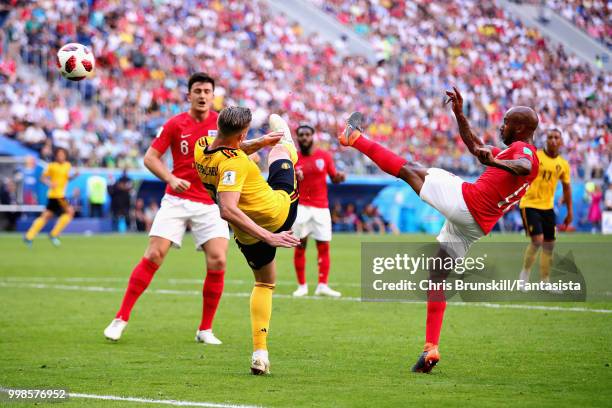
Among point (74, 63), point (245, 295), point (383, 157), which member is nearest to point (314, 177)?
point (245, 295)

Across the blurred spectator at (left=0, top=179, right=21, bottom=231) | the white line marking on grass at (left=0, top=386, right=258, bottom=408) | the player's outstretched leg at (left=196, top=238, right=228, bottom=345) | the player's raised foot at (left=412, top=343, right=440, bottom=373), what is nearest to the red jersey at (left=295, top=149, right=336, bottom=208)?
the player's outstretched leg at (left=196, top=238, right=228, bottom=345)

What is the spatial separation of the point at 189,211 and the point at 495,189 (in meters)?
3.52

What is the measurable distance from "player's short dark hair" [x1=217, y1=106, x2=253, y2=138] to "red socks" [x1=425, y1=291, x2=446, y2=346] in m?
2.15

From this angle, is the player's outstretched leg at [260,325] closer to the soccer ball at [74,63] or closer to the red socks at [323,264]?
the soccer ball at [74,63]

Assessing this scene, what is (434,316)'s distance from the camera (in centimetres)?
825

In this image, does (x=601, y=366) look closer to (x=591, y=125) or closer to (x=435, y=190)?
(x=435, y=190)

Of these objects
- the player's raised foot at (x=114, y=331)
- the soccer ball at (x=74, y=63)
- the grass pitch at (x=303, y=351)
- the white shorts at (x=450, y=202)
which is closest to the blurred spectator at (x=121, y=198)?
the grass pitch at (x=303, y=351)

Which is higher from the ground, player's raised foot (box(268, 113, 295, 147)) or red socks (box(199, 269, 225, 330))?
player's raised foot (box(268, 113, 295, 147))

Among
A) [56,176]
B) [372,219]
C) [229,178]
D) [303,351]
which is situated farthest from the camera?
[372,219]

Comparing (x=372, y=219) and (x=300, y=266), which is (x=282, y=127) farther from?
(x=372, y=219)

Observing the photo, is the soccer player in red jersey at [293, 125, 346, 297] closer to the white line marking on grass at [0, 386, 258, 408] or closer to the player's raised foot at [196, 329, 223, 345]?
the player's raised foot at [196, 329, 223, 345]

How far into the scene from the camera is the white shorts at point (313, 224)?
53.3 ft

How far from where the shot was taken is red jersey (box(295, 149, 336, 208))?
16.5m

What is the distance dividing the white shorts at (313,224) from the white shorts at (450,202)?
25.7 feet
